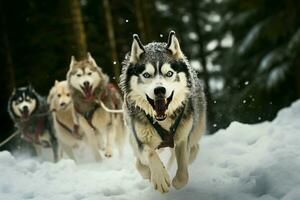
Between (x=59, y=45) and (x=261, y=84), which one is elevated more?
(x=59, y=45)

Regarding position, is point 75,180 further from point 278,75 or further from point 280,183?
point 278,75

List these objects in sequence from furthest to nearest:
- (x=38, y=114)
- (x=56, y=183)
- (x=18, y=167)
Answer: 1. (x=38, y=114)
2. (x=18, y=167)
3. (x=56, y=183)

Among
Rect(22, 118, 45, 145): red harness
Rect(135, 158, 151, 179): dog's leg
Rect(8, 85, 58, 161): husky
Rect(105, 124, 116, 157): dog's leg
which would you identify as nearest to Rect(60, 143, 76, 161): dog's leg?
Rect(8, 85, 58, 161): husky

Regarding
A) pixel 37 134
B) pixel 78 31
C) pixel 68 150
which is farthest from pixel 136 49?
pixel 78 31

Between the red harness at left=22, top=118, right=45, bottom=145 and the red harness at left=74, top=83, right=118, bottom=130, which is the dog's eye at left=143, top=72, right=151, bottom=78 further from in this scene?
the red harness at left=22, top=118, right=45, bottom=145

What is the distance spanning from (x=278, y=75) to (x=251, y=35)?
147cm

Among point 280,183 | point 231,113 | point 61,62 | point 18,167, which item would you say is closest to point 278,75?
point 231,113

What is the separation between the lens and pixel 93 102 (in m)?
8.60

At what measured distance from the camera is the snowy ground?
4672 mm

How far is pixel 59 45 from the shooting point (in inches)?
678

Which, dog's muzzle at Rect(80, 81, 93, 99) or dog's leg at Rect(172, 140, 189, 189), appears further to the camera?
dog's muzzle at Rect(80, 81, 93, 99)

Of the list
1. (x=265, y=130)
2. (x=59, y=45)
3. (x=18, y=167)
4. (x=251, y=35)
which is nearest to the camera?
(x=18, y=167)

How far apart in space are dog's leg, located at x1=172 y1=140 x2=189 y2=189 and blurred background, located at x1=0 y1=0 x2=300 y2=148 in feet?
21.4

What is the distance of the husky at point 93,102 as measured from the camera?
8617 millimetres
